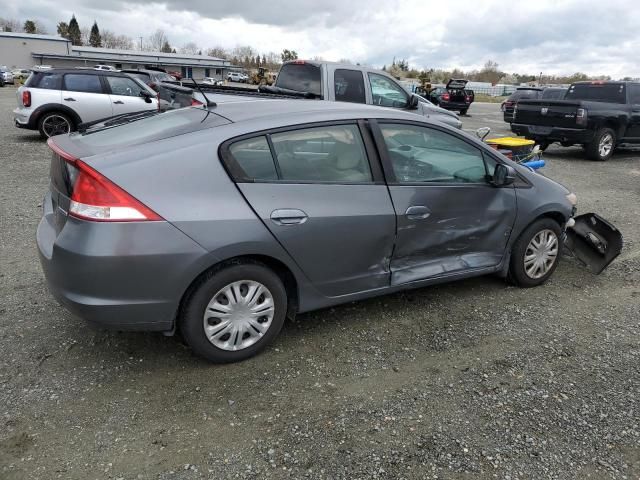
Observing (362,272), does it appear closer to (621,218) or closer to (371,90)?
(621,218)

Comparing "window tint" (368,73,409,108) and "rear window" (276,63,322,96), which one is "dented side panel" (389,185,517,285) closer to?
"rear window" (276,63,322,96)

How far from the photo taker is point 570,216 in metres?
4.52

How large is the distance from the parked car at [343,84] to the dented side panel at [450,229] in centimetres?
488

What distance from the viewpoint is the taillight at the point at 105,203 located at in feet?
8.85

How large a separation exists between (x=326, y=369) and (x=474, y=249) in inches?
63.0

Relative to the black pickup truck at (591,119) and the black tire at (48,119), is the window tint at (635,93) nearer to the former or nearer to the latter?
the black pickup truck at (591,119)

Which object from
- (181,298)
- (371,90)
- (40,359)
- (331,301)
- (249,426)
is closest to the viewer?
(249,426)

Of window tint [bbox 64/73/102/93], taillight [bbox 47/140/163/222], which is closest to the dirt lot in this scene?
taillight [bbox 47/140/163/222]

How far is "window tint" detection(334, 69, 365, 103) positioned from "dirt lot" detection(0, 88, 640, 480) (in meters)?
5.09

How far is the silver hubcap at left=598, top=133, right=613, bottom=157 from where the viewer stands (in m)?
11.8

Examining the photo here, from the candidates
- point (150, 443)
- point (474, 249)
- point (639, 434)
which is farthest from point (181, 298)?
point (639, 434)

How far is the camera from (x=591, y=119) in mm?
11414

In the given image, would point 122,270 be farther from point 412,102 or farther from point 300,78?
point 412,102

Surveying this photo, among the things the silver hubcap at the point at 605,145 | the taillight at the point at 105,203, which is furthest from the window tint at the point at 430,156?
the silver hubcap at the point at 605,145
